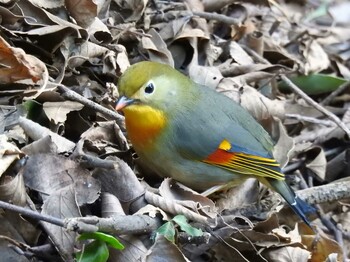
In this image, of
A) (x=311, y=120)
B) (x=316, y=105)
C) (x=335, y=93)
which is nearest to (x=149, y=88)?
(x=316, y=105)

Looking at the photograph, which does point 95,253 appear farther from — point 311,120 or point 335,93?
point 335,93

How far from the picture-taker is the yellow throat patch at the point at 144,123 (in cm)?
421

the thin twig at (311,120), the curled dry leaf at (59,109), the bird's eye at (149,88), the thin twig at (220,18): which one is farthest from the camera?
the thin twig at (220,18)

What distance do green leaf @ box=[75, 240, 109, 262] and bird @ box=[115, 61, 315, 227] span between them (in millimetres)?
899

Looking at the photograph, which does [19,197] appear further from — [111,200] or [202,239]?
[202,239]

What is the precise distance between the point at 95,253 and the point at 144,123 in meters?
1.00

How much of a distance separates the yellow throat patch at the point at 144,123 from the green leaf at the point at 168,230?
26.8 inches

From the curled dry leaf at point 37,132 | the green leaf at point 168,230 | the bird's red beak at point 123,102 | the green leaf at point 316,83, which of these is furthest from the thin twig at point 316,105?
the curled dry leaf at point 37,132

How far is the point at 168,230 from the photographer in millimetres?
3670

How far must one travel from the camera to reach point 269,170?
452cm

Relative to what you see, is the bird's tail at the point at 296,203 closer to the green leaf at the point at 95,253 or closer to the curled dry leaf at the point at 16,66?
the green leaf at the point at 95,253

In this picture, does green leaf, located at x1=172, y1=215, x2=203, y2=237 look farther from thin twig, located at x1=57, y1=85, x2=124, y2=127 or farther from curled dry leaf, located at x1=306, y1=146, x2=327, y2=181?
curled dry leaf, located at x1=306, y1=146, x2=327, y2=181

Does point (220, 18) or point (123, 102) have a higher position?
point (123, 102)

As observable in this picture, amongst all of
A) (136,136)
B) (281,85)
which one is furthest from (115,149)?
(281,85)
